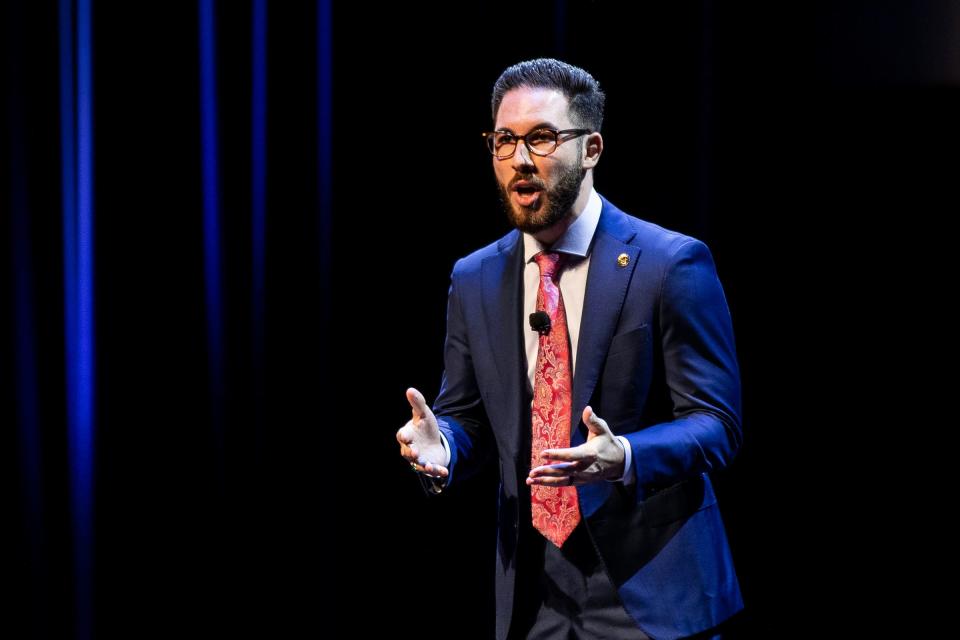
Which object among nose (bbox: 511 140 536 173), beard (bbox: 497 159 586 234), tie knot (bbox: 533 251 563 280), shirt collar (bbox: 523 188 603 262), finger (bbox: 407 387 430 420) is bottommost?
finger (bbox: 407 387 430 420)

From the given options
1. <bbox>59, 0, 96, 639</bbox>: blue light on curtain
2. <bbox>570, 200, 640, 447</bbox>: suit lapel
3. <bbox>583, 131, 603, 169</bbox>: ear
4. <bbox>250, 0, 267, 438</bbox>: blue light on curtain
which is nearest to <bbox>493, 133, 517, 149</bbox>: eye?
<bbox>583, 131, 603, 169</bbox>: ear

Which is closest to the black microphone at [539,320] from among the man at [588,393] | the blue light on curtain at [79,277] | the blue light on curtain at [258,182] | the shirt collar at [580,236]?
the man at [588,393]

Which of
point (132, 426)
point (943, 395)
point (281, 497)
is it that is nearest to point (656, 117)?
point (943, 395)

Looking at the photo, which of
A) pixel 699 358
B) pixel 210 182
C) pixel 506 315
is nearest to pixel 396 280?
pixel 210 182

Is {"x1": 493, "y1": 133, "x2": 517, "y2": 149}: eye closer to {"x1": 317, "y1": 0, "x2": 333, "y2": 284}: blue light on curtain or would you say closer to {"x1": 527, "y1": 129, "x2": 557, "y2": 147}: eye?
{"x1": 527, "y1": 129, "x2": 557, "y2": 147}: eye

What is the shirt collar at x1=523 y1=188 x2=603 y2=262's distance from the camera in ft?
5.45

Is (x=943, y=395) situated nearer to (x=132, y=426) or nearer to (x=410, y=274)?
(x=410, y=274)

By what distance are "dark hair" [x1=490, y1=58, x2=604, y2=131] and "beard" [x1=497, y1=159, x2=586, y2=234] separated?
0.34 feet

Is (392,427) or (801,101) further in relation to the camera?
(392,427)

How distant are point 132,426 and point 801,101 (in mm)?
1809

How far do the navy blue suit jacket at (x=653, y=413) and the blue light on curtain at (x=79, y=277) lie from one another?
1225mm

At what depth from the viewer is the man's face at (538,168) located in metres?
1.63

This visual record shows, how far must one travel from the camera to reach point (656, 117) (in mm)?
2449

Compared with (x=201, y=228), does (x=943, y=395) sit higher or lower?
lower
